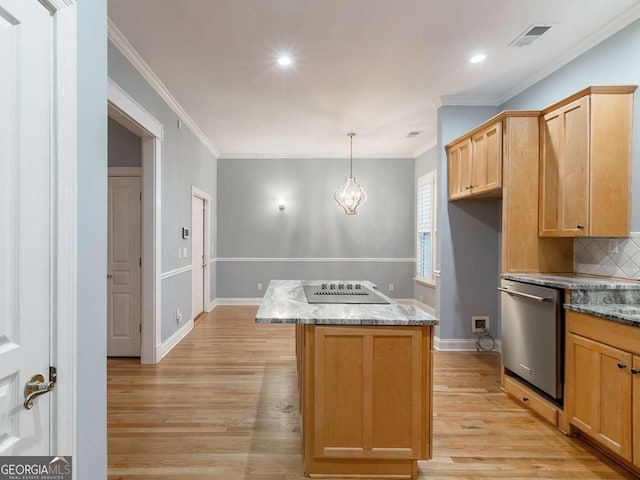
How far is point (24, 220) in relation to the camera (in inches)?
37.2

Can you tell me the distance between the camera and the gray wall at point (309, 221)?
6.34 meters

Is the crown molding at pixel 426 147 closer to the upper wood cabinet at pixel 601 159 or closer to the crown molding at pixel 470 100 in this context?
the crown molding at pixel 470 100

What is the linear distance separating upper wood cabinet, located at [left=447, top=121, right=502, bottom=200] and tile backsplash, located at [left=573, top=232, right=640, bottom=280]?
2.73 ft

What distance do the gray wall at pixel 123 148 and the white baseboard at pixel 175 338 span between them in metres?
2.01

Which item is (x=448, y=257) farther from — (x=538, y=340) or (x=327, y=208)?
(x=327, y=208)

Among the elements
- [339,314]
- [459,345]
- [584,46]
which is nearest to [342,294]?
[339,314]

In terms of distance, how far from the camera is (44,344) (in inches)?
39.8

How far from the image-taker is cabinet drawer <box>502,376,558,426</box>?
234cm

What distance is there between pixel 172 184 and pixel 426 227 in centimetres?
410

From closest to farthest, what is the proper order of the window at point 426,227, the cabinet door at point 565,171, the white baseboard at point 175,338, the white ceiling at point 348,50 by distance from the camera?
the white ceiling at point 348,50 < the cabinet door at point 565,171 < the white baseboard at point 175,338 < the window at point 426,227

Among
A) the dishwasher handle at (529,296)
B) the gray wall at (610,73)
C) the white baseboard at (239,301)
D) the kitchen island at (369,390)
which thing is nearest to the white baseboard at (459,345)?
the dishwasher handle at (529,296)

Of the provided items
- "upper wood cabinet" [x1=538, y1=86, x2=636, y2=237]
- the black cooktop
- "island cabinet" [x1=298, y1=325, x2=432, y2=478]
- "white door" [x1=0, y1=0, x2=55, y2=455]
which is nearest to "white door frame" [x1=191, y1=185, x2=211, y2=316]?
the black cooktop

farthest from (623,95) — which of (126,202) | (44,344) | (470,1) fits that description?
(126,202)

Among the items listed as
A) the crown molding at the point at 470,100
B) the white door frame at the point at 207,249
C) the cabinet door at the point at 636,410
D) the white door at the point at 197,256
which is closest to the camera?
the cabinet door at the point at 636,410
